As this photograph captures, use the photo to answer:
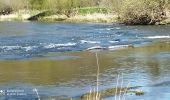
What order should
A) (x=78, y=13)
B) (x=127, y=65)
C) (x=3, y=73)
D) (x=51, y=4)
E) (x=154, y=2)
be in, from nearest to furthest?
(x=3, y=73), (x=127, y=65), (x=154, y=2), (x=78, y=13), (x=51, y=4)

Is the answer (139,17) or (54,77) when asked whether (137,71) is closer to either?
(54,77)

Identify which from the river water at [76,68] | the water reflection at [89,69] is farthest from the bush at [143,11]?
the water reflection at [89,69]

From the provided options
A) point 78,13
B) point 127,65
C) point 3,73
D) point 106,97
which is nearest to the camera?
point 106,97

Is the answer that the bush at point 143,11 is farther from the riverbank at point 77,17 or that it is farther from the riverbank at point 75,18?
the riverbank at point 75,18

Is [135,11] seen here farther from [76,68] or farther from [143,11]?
[76,68]

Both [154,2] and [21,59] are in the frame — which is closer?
[21,59]

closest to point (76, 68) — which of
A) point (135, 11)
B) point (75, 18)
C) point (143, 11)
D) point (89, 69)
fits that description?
point (89, 69)

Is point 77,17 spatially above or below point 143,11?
below

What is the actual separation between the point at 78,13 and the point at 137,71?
4854 cm

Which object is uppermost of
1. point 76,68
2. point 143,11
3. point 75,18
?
point 143,11

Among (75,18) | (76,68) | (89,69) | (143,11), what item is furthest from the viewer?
(75,18)

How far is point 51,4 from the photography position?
7288cm

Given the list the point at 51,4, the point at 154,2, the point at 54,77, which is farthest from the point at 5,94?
the point at 51,4

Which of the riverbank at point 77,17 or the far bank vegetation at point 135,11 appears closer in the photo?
the far bank vegetation at point 135,11
